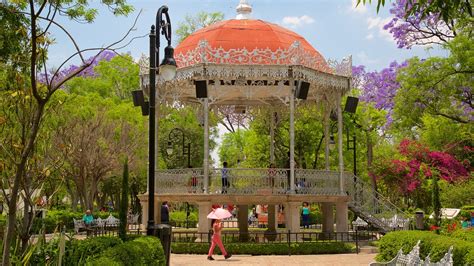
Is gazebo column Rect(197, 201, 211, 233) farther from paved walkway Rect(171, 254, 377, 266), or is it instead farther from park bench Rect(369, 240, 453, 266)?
park bench Rect(369, 240, 453, 266)

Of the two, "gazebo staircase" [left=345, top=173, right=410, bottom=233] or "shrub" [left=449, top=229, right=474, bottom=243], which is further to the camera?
"gazebo staircase" [left=345, top=173, right=410, bottom=233]

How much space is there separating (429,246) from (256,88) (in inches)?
477

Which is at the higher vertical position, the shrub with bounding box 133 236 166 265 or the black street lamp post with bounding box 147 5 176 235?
the black street lamp post with bounding box 147 5 176 235

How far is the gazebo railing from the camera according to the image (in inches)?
840

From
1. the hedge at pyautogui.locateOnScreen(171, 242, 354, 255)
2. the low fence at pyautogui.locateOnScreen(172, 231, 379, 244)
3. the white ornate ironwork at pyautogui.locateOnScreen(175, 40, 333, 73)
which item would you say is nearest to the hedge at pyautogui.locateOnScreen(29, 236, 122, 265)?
the hedge at pyautogui.locateOnScreen(171, 242, 354, 255)

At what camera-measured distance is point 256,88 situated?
2372cm

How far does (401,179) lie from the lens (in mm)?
32750

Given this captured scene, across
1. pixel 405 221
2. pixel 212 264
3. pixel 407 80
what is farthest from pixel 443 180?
pixel 212 264

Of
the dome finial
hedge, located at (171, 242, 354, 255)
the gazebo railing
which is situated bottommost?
hedge, located at (171, 242, 354, 255)

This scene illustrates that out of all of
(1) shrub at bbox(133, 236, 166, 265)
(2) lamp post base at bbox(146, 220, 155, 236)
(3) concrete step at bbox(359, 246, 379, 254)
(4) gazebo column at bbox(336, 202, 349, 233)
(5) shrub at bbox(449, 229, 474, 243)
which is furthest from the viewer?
(4) gazebo column at bbox(336, 202, 349, 233)

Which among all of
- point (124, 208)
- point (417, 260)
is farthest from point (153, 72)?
point (417, 260)

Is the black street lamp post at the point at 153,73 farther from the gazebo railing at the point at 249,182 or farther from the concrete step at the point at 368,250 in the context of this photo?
the concrete step at the point at 368,250

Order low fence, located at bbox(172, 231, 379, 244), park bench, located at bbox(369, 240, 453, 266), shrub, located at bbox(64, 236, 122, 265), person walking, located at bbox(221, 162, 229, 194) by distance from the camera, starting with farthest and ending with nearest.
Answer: person walking, located at bbox(221, 162, 229, 194) < low fence, located at bbox(172, 231, 379, 244) < shrub, located at bbox(64, 236, 122, 265) < park bench, located at bbox(369, 240, 453, 266)

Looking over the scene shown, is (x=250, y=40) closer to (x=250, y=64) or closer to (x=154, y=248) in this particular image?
(x=250, y=64)
